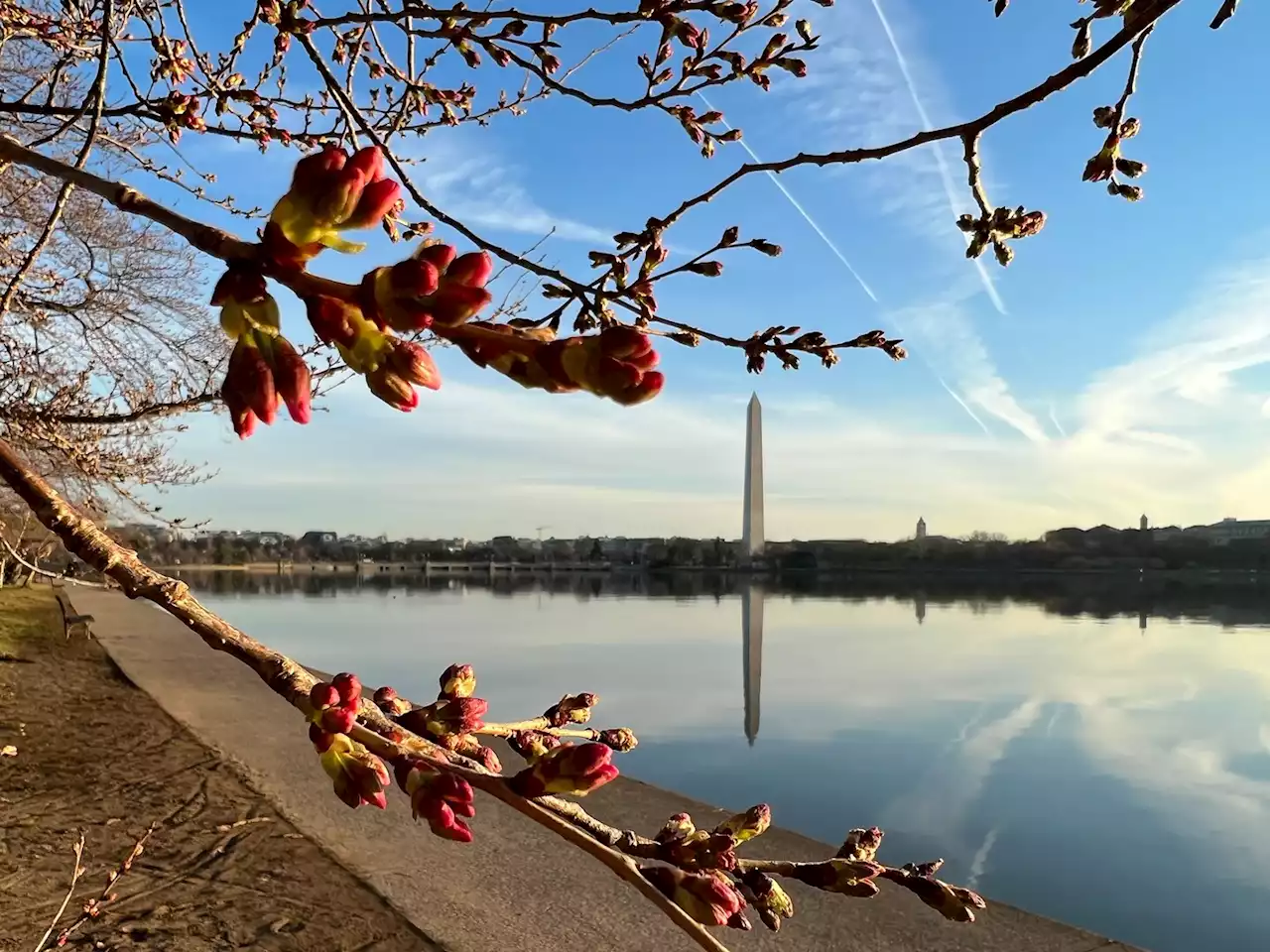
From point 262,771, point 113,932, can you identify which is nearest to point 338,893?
point 113,932

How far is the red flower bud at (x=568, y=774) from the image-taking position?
0.72 m

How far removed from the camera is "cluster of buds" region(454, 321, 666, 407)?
0.54 meters

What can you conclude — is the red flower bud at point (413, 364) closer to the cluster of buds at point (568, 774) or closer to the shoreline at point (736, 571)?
the cluster of buds at point (568, 774)

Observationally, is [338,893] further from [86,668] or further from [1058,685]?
[1058,685]

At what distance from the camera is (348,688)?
81 centimetres

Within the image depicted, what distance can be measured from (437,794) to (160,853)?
6386 mm

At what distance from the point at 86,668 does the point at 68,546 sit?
1479cm

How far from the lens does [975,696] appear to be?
19375 mm

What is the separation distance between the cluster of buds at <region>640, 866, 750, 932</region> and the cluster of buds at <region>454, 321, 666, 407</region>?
1.37 feet

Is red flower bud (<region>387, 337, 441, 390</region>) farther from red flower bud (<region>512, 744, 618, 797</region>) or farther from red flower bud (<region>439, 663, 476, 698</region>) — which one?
red flower bud (<region>439, 663, 476, 698</region>)

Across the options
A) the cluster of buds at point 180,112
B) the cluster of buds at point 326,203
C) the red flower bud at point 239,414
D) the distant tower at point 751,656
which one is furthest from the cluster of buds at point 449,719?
the distant tower at point 751,656

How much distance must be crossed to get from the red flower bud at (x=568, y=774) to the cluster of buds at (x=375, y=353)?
301 millimetres

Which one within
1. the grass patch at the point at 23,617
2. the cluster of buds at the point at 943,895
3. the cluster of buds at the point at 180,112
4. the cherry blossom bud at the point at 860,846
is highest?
the cluster of buds at the point at 180,112

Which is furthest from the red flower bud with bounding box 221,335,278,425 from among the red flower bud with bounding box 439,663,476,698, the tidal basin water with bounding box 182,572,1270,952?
the tidal basin water with bounding box 182,572,1270,952
